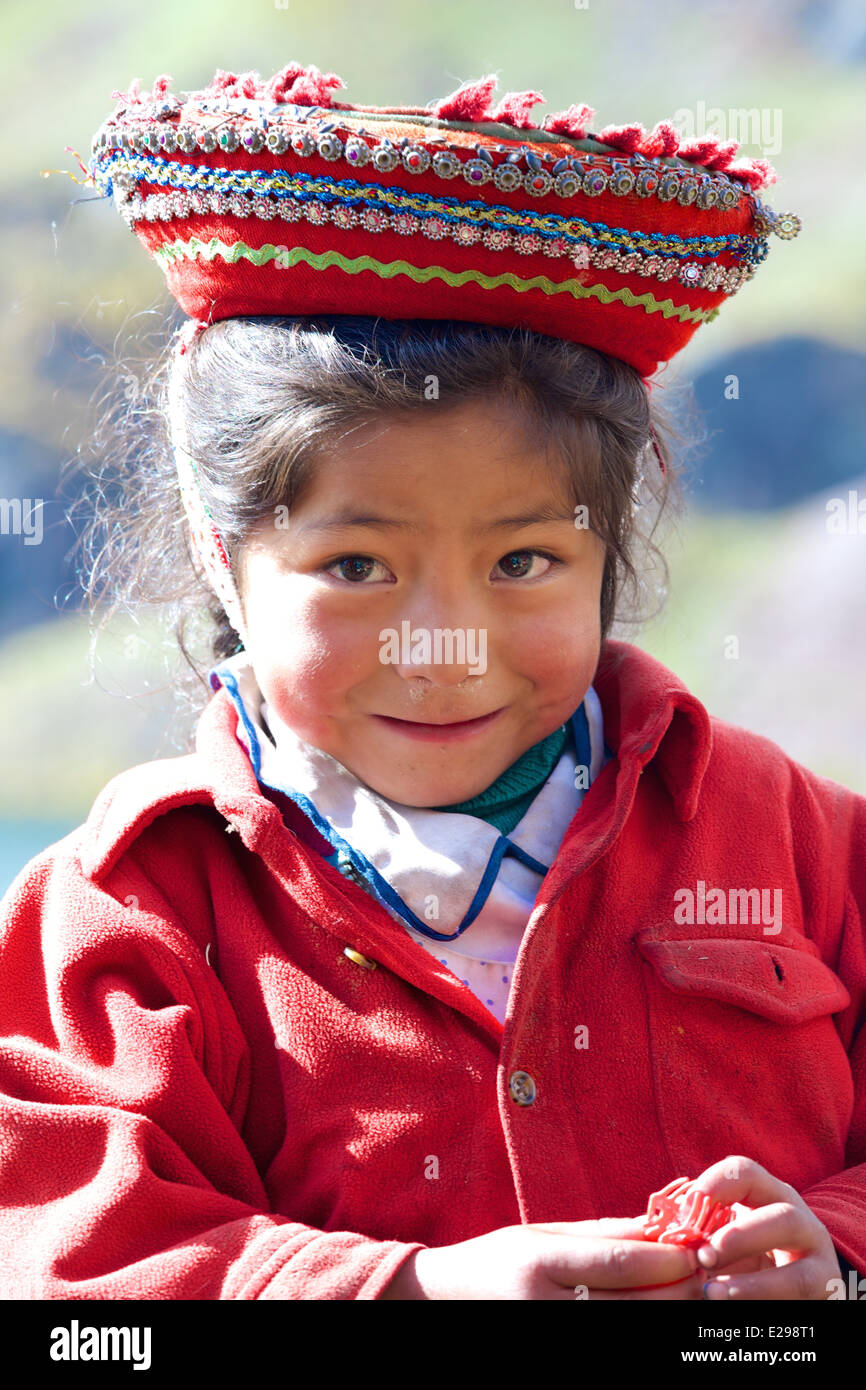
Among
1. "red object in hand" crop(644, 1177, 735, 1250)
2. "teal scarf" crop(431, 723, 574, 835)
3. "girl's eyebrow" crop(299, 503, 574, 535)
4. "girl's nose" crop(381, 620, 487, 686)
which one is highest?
"girl's eyebrow" crop(299, 503, 574, 535)

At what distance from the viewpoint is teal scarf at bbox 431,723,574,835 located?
1.73 m

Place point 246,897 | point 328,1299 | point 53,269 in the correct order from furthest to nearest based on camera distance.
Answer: point 53,269, point 246,897, point 328,1299

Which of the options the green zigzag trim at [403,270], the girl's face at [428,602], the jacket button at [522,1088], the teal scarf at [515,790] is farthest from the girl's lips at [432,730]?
the green zigzag trim at [403,270]

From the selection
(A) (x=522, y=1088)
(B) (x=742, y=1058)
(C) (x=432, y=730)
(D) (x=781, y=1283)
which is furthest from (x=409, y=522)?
(D) (x=781, y=1283)

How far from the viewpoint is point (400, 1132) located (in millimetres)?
1515

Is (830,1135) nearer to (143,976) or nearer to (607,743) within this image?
(607,743)

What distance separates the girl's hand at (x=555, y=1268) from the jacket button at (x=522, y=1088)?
5.9 inches

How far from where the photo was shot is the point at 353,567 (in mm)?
1588

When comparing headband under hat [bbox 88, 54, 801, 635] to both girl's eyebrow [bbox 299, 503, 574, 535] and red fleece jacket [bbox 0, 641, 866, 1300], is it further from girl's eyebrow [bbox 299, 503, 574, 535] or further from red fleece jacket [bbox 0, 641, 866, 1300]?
red fleece jacket [bbox 0, 641, 866, 1300]

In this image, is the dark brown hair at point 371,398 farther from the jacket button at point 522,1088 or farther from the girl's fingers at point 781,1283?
the girl's fingers at point 781,1283

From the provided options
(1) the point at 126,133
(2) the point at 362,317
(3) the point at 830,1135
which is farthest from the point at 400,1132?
(1) the point at 126,133

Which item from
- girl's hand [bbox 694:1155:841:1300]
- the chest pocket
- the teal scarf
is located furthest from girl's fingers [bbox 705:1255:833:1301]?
the teal scarf

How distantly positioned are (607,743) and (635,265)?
59 cm

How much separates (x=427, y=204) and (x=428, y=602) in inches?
16.3
